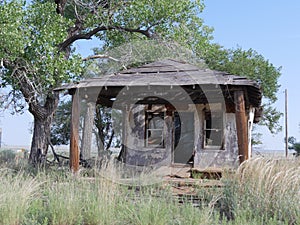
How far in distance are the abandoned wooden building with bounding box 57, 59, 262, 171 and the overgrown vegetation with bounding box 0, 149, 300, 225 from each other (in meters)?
2.98

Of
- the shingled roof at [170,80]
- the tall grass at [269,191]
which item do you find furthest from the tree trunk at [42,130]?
the tall grass at [269,191]

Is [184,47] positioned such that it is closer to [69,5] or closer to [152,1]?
[152,1]

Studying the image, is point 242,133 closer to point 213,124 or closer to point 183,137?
point 213,124

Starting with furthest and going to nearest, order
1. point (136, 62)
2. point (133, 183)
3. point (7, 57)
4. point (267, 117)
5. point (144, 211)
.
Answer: point (267, 117) < point (136, 62) < point (7, 57) < point (133, 183) < point (144, 211)

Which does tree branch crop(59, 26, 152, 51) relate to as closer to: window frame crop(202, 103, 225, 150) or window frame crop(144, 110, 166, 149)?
window frame crop(144, 110, 166, 149)

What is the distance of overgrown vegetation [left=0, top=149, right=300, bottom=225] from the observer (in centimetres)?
579

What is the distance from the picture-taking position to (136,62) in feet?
51.5

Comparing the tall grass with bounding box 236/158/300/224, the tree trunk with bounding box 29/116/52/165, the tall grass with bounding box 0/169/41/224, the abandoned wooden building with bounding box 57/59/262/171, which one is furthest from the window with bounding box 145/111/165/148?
the tall grass with bounding box 0/169/41/224

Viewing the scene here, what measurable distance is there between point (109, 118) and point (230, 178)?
1881 centimetres

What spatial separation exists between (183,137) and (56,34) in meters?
5.84

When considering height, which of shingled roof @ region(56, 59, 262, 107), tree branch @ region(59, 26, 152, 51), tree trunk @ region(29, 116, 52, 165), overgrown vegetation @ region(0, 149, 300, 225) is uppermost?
tree branch @ region(59, 26, 152, 51)

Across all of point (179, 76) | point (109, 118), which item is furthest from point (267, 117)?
point (179, 76)

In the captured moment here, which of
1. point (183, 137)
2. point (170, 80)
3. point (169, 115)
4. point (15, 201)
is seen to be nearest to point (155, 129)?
point (169, 115)

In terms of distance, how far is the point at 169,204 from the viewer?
636 centimetres
